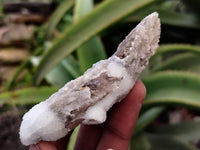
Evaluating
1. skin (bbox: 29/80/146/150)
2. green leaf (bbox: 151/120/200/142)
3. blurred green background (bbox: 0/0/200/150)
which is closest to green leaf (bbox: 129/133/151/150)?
blurred green background (bbox: 0/0/200/150)

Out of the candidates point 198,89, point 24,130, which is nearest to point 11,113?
point 24,130

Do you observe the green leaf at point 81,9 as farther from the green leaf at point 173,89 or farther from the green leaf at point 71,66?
the green leaf at point 173,89

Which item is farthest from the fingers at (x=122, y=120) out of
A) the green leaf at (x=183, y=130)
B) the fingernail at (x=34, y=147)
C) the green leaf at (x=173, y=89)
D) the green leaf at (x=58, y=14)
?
the green leaf at (x=58, y=14)

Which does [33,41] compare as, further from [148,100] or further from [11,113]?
[11,113]

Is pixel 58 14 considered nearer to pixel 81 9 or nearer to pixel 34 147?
pixel 81 9

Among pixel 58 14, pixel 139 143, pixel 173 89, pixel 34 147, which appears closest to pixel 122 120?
pixel 34 147

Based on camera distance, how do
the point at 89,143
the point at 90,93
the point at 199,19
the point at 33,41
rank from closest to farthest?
1. the point at 90,93
2. the point at 89,143
3. the point at 199,19
4. the point at 33,41
